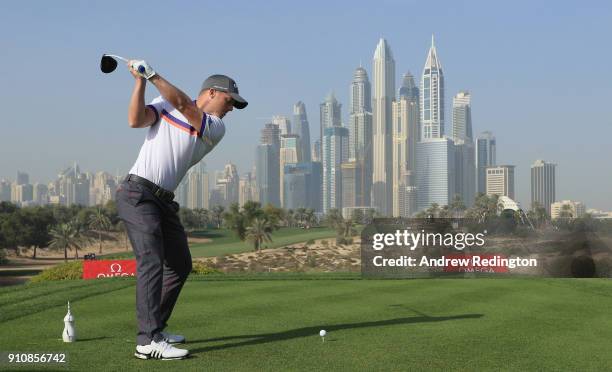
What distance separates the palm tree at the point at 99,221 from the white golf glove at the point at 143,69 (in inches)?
5314

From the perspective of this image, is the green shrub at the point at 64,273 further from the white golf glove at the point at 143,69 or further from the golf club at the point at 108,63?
the white golf glove at the point at 143,69

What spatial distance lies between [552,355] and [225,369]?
3128mm

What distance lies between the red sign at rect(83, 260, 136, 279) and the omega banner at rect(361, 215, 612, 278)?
6.94 m

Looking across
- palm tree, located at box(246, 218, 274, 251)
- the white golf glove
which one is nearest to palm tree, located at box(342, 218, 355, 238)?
palm tree, located at box(246, 218, 274, 251)

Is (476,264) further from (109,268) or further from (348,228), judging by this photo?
(348,228)

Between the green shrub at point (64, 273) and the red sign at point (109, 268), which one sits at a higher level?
the red sign at point (109, 268)

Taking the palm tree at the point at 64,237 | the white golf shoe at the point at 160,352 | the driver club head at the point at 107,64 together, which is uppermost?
the driver club head at the point at 107,64

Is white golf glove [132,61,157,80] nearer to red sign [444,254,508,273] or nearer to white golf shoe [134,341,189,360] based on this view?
white golf shoe [134,341,189,360]

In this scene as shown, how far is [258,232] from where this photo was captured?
114 metres

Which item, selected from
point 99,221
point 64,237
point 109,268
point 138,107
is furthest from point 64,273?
point 99,221

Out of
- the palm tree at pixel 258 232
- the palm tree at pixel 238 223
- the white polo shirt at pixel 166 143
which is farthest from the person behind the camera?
the palm tree at pixel 238 223

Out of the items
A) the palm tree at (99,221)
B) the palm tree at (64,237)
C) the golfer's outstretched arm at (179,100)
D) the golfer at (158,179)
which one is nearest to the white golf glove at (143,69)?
the golfer's outstretched arm at (179,100)

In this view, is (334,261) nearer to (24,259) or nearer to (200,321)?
(24,259)

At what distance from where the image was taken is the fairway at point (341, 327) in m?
6.21
